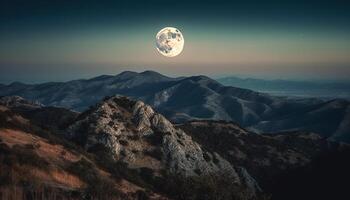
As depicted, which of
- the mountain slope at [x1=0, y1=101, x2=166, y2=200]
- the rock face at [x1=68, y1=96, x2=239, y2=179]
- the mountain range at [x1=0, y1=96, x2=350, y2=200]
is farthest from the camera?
the rock face at [x1=68, y1=96, x2=239, y2=179]

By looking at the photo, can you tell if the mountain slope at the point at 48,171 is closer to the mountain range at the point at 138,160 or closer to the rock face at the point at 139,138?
the mountain range at the point at 138,160

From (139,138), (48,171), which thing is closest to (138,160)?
(139,138)

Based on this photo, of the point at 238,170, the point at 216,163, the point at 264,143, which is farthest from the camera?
the point at 264,143

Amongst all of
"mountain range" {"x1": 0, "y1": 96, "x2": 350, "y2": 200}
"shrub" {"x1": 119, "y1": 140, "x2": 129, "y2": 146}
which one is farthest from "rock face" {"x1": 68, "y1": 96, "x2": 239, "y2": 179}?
"mountain range" {"x1": 0, "y1": 96, "x2": 350, "y2": 200}

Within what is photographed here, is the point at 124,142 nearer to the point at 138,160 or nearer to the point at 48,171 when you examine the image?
the point at 138,160

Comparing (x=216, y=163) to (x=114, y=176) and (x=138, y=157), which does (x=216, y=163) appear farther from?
(x=114, y=176)

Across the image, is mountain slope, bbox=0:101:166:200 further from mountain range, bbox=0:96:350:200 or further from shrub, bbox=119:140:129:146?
shrub, bbox=119:140:129:146

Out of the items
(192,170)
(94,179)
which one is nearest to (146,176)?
(192,170)
